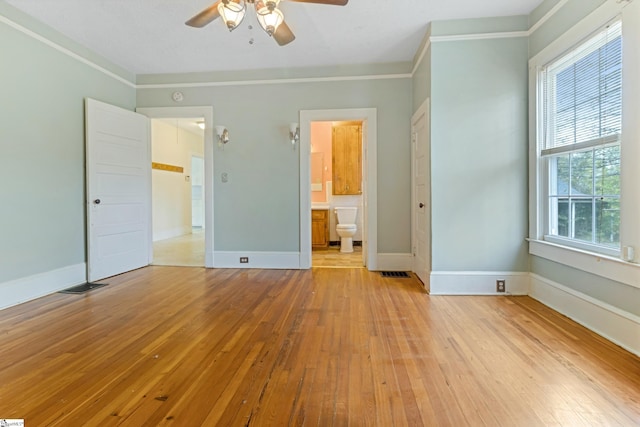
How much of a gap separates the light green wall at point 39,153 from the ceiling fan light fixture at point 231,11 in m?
2.19

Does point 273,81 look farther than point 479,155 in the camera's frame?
Yes

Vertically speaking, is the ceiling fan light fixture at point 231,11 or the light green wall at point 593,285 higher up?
the ceiling fan light fixture at point 231,11

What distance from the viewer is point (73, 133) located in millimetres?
3365

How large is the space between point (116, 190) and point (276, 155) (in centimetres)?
203

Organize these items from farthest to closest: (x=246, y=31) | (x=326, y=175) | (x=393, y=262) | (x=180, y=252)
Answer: (x=326, y=175) → (x=180, y=252) → (x=393, y=262) → (x=246, y=31)

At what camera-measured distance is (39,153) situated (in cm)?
301

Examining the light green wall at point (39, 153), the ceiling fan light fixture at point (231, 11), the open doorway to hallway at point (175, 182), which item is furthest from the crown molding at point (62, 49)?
the ceiling fan light fixture at point (231, 11)

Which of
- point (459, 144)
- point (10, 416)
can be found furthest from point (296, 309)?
point (459, 144)

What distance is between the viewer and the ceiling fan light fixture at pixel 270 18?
6.78 feet

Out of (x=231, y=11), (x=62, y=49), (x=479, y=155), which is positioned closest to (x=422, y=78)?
(x=479, y=155)

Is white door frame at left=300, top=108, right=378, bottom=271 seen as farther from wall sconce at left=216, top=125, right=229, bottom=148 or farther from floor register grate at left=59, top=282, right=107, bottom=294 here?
floor register grate at left=59, top=282, right=107, bottom=294

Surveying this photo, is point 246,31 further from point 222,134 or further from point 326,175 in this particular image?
point 326,175

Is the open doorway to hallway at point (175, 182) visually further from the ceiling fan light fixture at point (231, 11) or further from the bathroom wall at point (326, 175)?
the ceiling fan light fixture at point (231, 11)

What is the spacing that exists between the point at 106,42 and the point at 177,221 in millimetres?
4762
